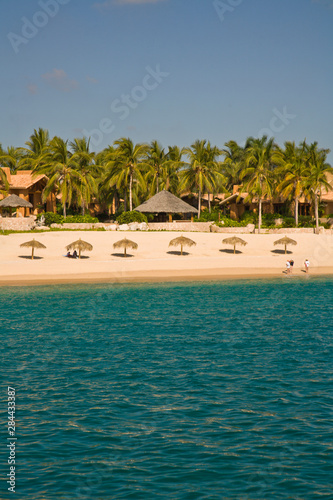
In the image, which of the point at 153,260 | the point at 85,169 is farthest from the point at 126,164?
the point at 153,260

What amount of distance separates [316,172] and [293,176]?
2680 mm

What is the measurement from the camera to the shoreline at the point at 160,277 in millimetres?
36000

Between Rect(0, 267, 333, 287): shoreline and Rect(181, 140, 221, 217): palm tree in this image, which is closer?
Rect(0, 267, 333, 287): shoreline

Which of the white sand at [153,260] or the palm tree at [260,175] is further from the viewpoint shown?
the palm tree at [260,175]

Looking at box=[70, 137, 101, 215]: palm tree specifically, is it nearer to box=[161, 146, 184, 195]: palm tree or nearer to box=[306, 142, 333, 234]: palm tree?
box=[161, 146, 184, 195]: palm tree

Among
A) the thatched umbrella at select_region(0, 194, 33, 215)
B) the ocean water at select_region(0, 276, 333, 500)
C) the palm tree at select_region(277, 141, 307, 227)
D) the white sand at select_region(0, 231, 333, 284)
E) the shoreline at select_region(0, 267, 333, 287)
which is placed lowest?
the ocean water at select_region(0, 276, 333, 500)

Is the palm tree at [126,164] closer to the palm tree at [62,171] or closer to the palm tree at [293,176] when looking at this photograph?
the palm tree at [62,171]

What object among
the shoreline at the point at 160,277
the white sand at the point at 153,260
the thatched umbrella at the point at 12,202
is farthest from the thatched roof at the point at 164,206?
the shoreline at the point at 160,277

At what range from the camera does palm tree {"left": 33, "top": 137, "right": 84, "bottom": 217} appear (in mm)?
62281

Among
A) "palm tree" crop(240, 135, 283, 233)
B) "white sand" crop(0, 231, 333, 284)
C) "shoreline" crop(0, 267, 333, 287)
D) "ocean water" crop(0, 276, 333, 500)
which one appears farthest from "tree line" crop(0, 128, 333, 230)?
"ocean water" crop(0, 276, 333, 500)

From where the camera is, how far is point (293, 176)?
61469mm

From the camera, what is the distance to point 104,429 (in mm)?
11938

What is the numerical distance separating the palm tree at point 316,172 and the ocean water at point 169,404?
121 feet

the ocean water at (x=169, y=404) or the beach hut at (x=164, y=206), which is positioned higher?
the beach hut at (x=164, y=206)
